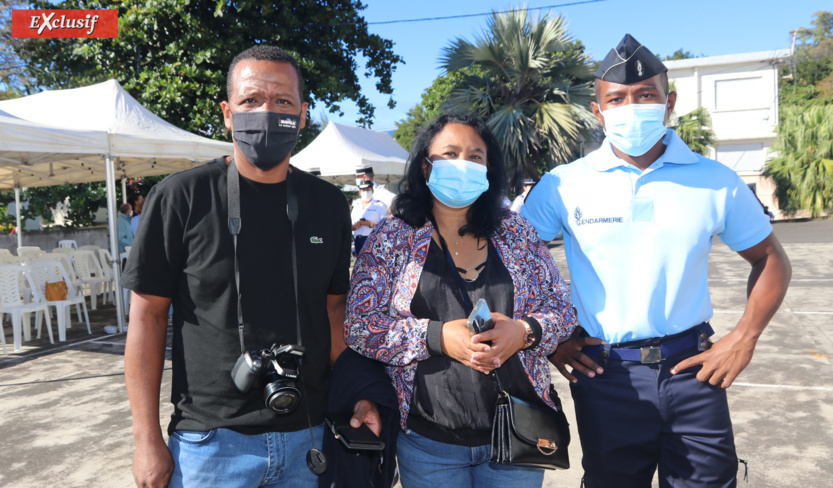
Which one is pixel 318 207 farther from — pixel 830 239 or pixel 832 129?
pixel 832 129

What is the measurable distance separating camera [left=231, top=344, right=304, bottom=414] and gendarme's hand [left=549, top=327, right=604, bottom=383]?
101cm

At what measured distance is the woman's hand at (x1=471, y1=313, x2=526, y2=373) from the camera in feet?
5.59

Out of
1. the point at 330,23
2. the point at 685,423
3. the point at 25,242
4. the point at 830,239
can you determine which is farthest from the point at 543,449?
the point at 830,239

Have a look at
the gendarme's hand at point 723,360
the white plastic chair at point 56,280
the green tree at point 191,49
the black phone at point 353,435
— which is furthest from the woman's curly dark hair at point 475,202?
the green tree at point 191,49

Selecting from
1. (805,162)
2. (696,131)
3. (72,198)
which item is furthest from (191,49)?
(805,162)

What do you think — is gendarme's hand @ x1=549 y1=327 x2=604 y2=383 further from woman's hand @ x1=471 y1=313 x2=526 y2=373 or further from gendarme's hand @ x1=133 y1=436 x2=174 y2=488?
gendarme's hand @ x1=133 y1=436 x2=174 y2=488

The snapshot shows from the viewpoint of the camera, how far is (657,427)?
205cm

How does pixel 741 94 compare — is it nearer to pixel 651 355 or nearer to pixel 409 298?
pixel 651 355

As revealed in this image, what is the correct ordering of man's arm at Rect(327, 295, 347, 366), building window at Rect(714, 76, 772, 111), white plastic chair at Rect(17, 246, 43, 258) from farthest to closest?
building window at Rect(714, 76, 772, 111) < white plastic chair at Rect(17, 246, 43, 258) < man's arm at Rect(327, 295, 347, 366)
